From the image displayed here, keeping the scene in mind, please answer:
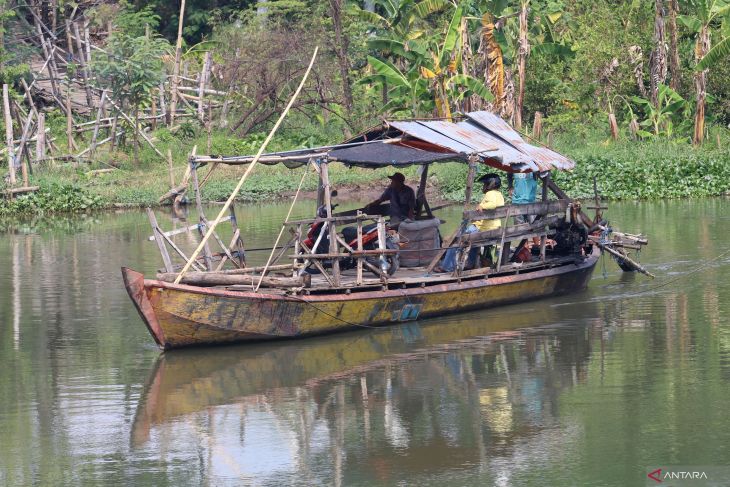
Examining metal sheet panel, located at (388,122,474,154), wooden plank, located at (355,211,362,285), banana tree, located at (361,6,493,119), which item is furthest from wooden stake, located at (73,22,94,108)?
wooden plank, located at (355,211,362,285)

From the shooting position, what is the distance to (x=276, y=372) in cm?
1073

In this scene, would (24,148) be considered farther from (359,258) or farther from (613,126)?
(359,258)

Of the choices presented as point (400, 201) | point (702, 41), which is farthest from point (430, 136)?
point (702, 41)

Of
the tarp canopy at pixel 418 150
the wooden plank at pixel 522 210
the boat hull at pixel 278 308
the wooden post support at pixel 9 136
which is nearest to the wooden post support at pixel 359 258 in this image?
the boat hull at pixel 278 308

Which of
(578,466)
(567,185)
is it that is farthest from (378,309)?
(567,185)

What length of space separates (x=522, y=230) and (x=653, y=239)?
5.83 metres

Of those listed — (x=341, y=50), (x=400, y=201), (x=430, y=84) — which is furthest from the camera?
(x=341, y=50)

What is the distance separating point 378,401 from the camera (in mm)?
9562

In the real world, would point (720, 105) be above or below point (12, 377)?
above

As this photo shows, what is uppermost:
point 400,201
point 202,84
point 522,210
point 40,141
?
point 202,84

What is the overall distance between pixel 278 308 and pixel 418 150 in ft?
8.66

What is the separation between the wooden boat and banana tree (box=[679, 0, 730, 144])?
10.7 m

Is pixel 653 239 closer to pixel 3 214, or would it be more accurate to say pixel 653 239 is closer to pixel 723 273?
pixel 723 273

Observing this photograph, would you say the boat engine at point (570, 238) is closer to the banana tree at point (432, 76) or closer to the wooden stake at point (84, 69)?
the banana tree at point (432, 76)
